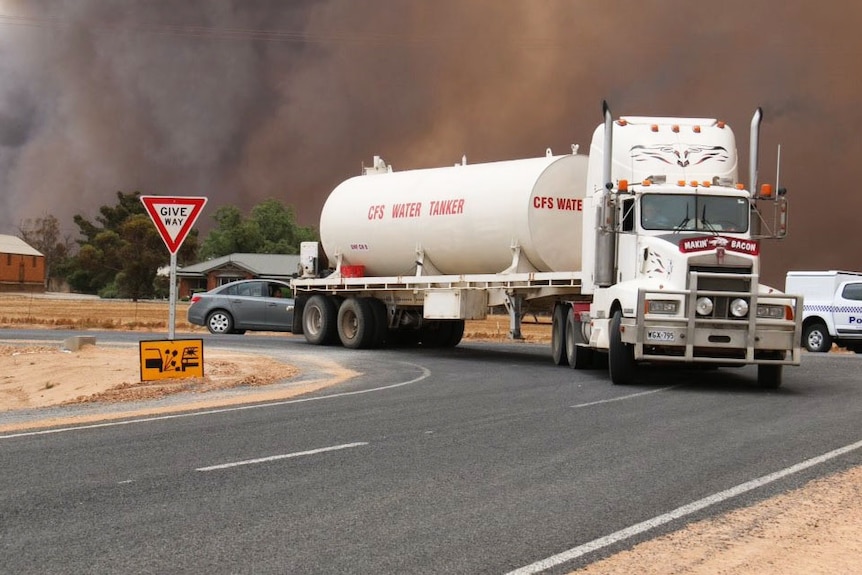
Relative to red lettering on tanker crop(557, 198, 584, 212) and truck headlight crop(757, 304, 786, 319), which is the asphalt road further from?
red lettering on tanker crop(557, 198, 584, 212)

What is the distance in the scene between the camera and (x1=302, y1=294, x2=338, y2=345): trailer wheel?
27109mm

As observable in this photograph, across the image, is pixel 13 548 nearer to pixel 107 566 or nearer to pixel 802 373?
pixel 107 566

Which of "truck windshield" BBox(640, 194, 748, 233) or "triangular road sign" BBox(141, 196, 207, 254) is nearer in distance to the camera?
"triangular road sign" BBox(141, 196, 207, 254)

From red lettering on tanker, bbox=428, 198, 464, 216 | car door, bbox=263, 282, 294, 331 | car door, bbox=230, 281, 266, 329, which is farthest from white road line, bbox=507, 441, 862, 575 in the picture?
car door, bbox=230, 281, 266, 329

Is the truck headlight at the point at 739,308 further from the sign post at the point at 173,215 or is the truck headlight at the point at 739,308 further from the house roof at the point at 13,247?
the house roof at the point at 13,247

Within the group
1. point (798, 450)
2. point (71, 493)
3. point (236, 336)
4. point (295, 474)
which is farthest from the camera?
point (236, 336)

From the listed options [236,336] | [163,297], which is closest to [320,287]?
[236,336]

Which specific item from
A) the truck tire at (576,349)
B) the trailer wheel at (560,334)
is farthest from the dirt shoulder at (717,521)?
the trailer wheel at (560,334)

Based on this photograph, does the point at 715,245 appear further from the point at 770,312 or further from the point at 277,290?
the point at 277,290

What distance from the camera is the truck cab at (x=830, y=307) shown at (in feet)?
94.8

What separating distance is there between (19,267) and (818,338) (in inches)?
4202

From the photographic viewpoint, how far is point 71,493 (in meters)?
7.50

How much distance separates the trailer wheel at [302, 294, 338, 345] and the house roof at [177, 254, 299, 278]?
59189 millimetres

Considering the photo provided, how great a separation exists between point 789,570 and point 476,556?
1730 mm
